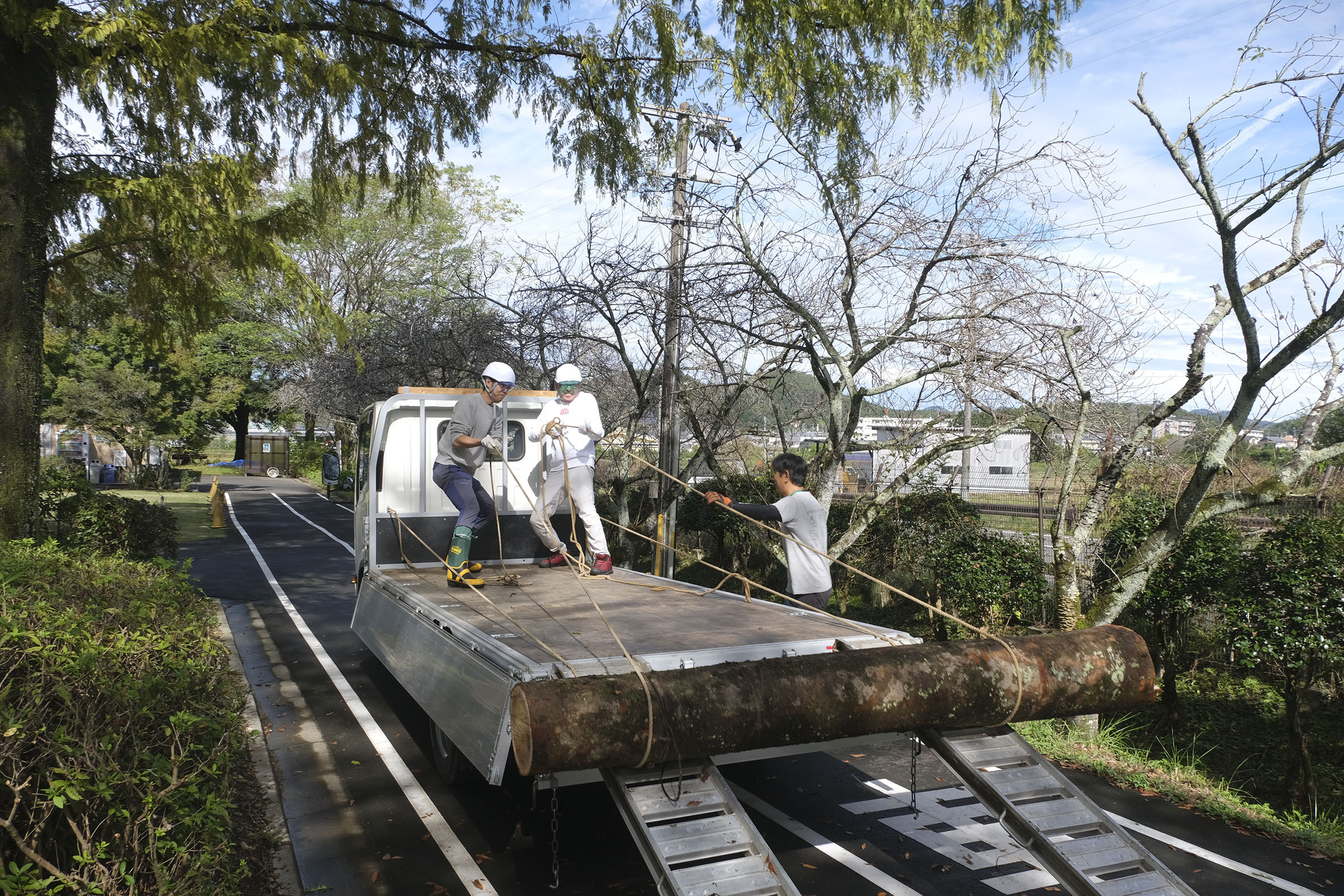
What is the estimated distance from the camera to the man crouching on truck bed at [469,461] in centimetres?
727

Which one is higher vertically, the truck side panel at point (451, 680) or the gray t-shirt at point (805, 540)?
the gray t-shirt at point (805, 540)

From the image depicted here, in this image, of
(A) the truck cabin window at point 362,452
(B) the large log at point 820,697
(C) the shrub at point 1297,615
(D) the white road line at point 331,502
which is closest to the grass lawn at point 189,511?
(D) the white road line at point 331,502

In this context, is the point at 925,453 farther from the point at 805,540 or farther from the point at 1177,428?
the point at 805,540

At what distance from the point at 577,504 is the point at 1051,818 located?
4570 mm

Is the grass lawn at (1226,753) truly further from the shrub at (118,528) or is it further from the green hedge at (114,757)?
the shrub at (118,528)

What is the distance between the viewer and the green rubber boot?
7086mm

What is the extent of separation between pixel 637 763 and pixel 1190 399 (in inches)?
207

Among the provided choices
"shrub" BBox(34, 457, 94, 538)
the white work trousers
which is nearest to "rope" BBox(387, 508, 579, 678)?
the white work trousers

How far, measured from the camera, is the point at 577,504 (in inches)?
301

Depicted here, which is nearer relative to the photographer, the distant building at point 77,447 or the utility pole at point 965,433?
the utility pole at point 965,433

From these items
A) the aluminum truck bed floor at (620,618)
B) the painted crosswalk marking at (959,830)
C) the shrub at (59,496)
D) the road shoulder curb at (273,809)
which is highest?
the shrub at (59,496)

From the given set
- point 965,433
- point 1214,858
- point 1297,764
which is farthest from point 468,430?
point 1297,764

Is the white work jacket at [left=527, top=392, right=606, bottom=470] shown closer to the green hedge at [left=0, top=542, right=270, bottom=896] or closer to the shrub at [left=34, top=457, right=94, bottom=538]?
the green hedge at [left=0, top=542, right=270, bottom=896]

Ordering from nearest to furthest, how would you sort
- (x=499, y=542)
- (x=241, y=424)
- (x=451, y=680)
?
(x=451, y=680), (x=499, y=542), (x=241, y=424)
